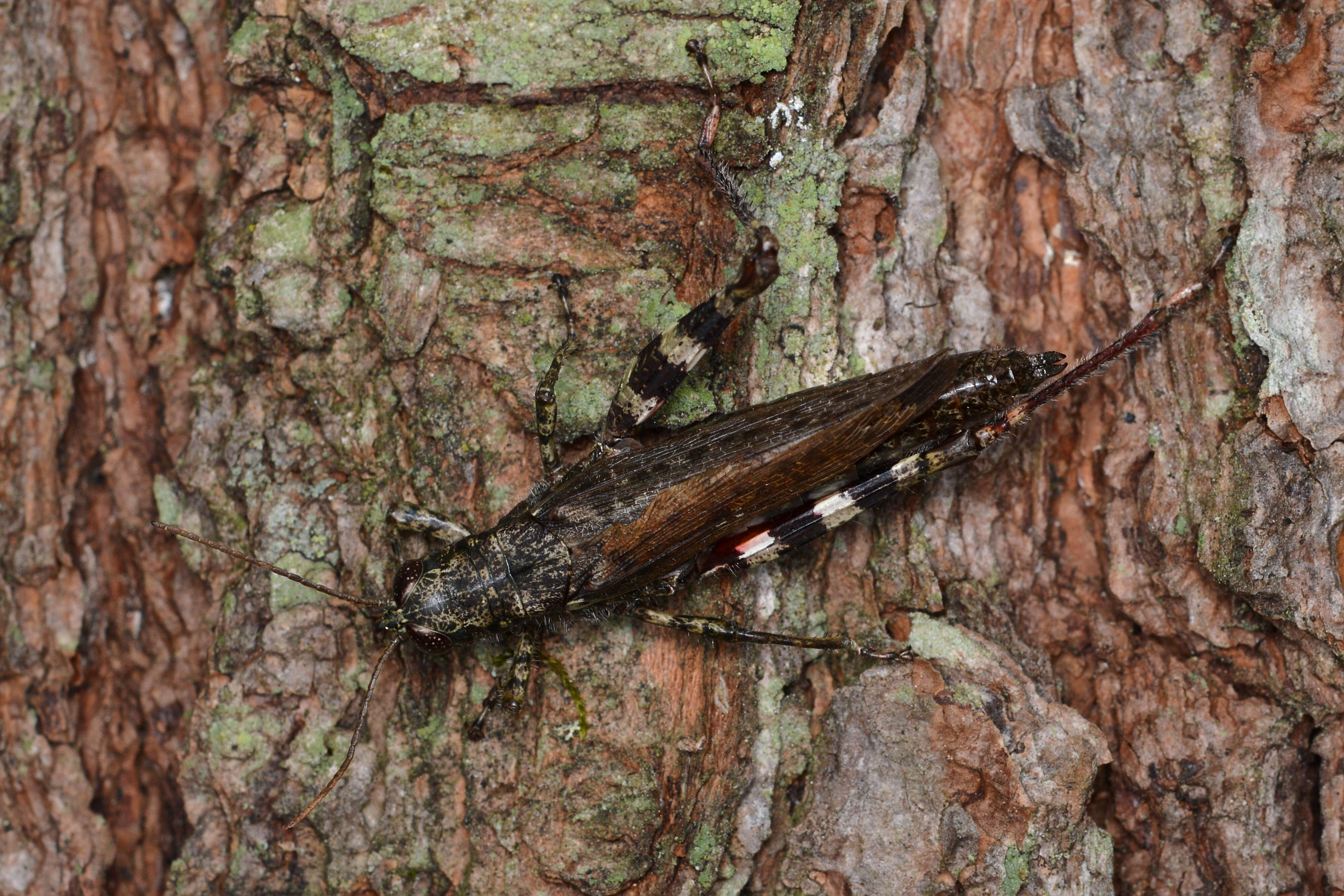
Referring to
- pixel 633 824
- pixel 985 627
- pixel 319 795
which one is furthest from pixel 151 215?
pixel 985 627

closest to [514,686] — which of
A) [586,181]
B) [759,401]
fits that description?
[759,401]

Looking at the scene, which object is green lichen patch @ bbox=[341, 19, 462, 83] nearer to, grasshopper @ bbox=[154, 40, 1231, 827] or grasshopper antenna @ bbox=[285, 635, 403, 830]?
grasshopper @ bbox=[154, 40, 1231, 827]

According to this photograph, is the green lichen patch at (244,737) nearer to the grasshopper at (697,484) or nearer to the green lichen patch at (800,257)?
the grasshopper at (697,484)

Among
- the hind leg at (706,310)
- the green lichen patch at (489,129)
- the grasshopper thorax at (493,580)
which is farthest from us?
the grasshopper thorax at (493,580)

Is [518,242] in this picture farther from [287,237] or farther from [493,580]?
[493,580]

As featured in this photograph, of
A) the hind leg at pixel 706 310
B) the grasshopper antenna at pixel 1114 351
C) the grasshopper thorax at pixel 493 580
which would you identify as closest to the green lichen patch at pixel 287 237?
the grasshopper thorax at pixel 493 580

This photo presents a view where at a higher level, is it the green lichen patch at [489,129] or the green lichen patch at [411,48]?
the green lichen patch at [411,48]

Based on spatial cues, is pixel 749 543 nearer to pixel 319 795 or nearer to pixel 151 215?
pixel 319 795
